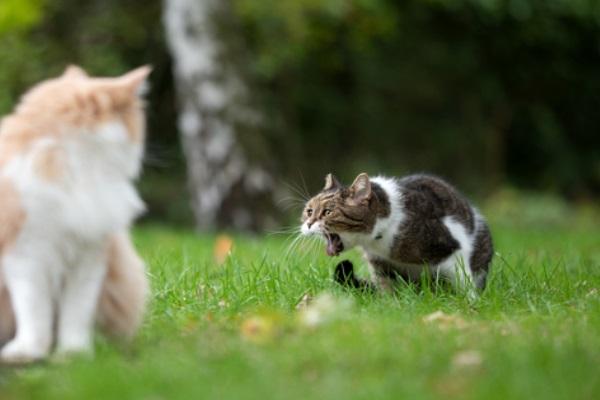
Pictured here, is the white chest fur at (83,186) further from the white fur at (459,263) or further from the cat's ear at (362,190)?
the white fur at (459,263)

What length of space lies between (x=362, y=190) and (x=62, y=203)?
225 centimetres

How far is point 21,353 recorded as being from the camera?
3383 mm

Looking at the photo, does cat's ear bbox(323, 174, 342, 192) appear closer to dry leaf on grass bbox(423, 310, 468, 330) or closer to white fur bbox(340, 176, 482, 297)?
white fur bbox(340, 176, 482, 297)

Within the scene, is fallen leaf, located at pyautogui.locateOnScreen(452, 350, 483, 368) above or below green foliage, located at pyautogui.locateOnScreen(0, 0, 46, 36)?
below

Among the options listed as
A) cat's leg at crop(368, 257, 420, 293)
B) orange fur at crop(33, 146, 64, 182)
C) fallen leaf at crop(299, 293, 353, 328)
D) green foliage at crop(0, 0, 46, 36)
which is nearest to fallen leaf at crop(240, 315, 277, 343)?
fallen leaf at crop(299, 293, 353, 328)

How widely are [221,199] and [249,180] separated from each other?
44 cm

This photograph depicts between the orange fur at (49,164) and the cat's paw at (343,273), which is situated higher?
the orange fur at (49,164)

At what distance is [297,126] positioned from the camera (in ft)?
55.9

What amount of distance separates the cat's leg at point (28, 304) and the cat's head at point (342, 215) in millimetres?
2096

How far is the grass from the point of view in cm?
305

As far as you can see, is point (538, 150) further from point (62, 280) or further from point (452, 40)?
point (62, 280)

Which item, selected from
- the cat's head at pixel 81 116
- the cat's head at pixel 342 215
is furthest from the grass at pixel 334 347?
the cat's head at pixel 81 116

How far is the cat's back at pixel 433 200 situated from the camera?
5.31 m

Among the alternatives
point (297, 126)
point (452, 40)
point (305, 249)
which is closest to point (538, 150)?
point (452, 40)
